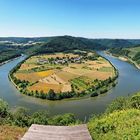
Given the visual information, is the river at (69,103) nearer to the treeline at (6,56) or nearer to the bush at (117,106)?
the bush at (117,106)

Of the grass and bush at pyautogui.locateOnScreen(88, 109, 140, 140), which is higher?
bush at pyautogui.locateOnScreen(88, 109, 140, 140)

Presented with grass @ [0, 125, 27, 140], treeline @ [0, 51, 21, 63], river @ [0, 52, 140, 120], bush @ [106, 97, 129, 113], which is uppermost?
grass @ [0, 125, 27, 140]

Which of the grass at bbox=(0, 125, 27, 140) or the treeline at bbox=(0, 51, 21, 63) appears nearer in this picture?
the grass at bbox=(0, 125, 27, 140)

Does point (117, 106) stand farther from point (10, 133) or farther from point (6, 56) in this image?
point (6, 56)

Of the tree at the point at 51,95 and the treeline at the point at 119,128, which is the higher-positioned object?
the treeline at the point at 119,128

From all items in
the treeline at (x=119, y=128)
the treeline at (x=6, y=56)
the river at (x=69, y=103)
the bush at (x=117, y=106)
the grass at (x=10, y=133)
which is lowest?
the treeline at (x=6, y=56)

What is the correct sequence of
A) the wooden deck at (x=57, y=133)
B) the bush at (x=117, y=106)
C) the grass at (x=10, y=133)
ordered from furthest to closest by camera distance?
the bush at (x=117, y=106)
the grass at (x=10, y=133)
the wooden deck at (x=57, y=133)

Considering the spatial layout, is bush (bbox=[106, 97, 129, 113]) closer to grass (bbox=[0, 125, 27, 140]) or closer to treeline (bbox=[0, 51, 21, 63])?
grass (bbox=[0, 125, 27, 140])

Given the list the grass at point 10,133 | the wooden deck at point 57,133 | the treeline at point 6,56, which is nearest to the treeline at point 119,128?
the wooden deck at point 57,133

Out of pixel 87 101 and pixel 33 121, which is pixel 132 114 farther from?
pixel 87 101

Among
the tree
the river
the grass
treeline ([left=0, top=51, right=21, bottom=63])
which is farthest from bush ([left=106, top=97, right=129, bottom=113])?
treeline ([left=0, top=51, right=21, bottom=63])
